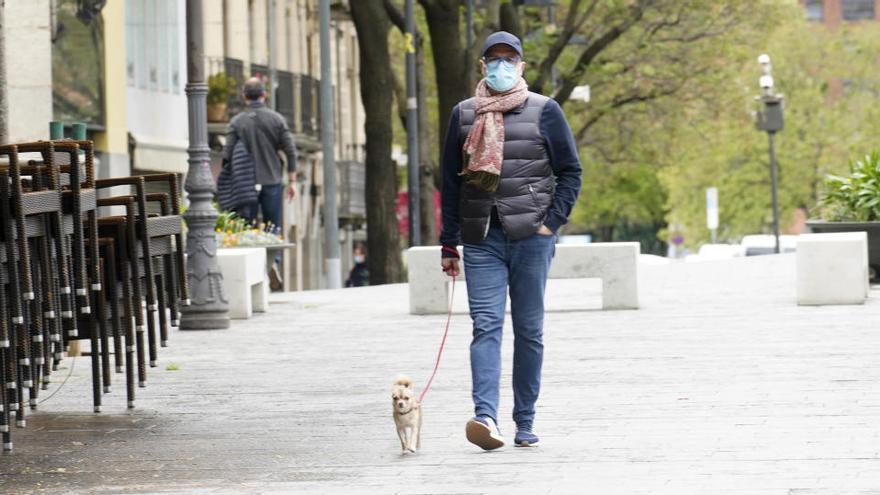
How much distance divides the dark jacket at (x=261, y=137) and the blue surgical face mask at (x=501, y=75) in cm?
1251

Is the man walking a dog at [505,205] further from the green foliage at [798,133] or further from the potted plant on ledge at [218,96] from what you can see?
the green foliage at [798,133]

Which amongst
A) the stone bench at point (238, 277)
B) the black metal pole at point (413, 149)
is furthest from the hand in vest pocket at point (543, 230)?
the black metal pole at point (413, 149)

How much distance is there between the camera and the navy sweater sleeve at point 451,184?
10.5 meters

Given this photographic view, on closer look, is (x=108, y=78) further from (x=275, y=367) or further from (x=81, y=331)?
(x=81, y=331)

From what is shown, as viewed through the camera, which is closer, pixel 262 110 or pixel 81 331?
pixel 81 331

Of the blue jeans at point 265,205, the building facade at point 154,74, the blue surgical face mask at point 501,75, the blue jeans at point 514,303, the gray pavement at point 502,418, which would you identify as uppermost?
the building facade at point 154,74

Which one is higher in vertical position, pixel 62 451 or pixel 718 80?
pixel 718 80

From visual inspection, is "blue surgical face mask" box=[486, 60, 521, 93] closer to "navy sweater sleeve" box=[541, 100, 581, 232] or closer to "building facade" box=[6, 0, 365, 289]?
"navy sweater sleeve" box=[541, 100, 581, 232]

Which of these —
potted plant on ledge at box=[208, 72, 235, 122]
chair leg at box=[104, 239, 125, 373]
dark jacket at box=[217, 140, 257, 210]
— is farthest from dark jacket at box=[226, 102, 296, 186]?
potted plant on ledge at box=[208, 72, 235, 122]

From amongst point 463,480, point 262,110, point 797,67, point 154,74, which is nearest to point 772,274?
point 262,110

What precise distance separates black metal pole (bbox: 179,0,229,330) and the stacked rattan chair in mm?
7045

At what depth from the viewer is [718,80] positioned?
48.1 metres

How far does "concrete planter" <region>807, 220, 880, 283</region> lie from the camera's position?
24500 millimetres

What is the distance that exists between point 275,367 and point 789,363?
138 inches
